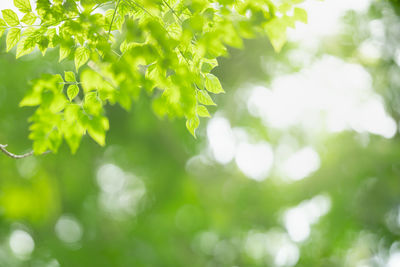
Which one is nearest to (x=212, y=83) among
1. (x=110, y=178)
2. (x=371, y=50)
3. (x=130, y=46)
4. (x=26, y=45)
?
(x=130, y=46)

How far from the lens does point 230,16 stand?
132cm

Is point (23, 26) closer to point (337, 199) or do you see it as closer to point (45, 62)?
point (45, 62)

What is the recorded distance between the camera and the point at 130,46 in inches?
60.1

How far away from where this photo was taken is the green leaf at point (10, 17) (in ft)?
4.91

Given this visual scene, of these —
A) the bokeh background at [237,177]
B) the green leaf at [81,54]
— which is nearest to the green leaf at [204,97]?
the green leaf at [81,54]

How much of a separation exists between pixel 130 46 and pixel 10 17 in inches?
22.5

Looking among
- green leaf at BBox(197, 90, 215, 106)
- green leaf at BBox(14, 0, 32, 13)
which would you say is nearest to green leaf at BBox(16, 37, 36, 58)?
green leaf at BBox(14, 0, 32, 13)

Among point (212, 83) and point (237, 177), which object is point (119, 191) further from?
point (212, 83)

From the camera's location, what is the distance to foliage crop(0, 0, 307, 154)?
4.05 feet

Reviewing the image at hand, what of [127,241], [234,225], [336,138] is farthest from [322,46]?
[127,241]

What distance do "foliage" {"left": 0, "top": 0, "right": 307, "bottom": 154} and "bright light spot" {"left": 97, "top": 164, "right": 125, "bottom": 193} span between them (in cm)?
930

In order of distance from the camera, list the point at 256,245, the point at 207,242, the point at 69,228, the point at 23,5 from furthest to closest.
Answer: the point at 207,242
the point at 256,245
the point at 69,228
the point at 23,5

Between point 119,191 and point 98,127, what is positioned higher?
point 98,127

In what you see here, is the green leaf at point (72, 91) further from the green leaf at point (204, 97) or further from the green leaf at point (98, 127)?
the green leaf at point (204, 97)
